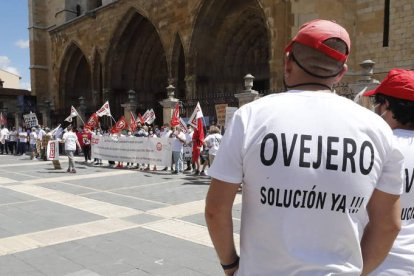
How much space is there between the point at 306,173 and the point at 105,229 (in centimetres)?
509

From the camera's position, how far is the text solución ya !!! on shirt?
4.70 feet

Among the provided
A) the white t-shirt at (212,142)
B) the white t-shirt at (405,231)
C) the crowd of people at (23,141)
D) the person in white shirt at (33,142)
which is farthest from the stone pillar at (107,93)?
the white t-shirt at (405,231)

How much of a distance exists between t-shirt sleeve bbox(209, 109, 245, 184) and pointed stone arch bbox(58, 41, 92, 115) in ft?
104

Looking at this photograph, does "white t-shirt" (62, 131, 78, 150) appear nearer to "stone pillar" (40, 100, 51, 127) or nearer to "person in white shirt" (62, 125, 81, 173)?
"person in white shirt" (62, 125, 81, 173)

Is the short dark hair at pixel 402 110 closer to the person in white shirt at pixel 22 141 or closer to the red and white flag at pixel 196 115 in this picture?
the red and white flag at pixel 196 115

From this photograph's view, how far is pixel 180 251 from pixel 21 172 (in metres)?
10.6

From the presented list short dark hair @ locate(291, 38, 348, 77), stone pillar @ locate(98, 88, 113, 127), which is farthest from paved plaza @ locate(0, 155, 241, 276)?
stone pillar @ locate(98, 88, 113, 127)

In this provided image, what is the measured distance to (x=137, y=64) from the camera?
26875 mm

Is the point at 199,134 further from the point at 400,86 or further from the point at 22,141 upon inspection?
the point at 22,141

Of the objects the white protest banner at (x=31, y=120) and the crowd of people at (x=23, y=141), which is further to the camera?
the white protest banner at (x=31, y=120)

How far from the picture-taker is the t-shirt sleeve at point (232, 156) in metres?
1.47

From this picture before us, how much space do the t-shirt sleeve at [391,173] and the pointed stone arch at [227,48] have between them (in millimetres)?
18640

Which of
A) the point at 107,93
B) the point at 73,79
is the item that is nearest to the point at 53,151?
the point at 107,93

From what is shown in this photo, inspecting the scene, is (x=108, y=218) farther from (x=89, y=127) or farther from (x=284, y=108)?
(x=89, y=127)
